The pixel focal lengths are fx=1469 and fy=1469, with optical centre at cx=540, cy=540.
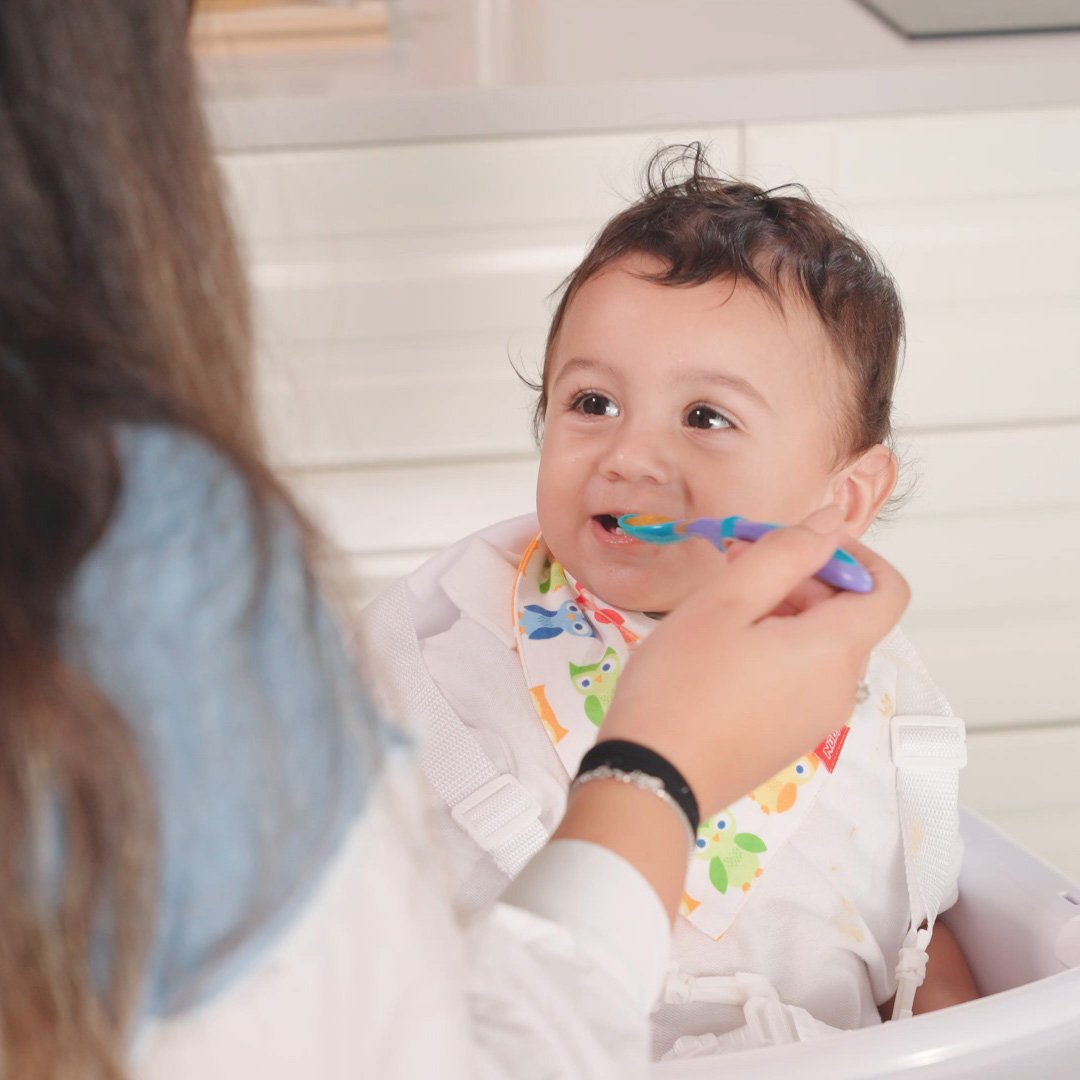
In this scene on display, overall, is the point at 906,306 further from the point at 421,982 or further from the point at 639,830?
the point at 421,982

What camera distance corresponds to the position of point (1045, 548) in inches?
56.7

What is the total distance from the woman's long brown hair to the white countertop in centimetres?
76

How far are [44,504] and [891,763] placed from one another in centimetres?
74

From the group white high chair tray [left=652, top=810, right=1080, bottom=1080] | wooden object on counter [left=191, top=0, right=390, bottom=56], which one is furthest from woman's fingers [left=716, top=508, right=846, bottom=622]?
wooden object on counter [left=191, top=0, right=390, bottom=56]

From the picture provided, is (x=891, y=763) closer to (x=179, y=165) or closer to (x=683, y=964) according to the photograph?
(x=683, y=964)

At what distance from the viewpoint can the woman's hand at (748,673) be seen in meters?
0.55

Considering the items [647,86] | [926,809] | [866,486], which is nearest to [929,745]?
[926,809]

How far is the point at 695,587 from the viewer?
0.95m

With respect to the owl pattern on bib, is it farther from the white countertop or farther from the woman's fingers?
the white countertop

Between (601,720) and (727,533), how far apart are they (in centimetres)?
26

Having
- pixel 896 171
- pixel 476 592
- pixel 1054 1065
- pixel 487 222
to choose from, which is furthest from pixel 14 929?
pixel 896 171

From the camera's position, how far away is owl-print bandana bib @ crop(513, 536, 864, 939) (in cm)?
93

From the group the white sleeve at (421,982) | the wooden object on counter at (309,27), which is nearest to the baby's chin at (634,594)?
the white sleeve at (421,982)

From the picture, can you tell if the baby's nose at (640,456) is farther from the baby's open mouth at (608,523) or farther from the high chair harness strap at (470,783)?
the high chair harness strap at (470,783)
